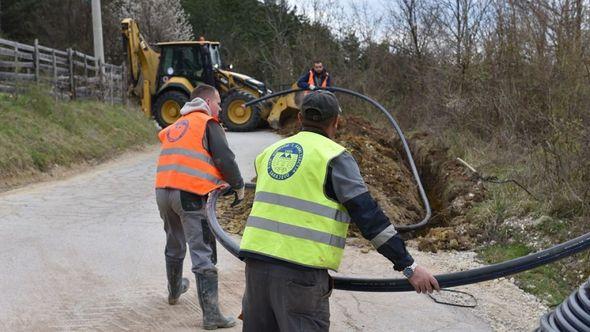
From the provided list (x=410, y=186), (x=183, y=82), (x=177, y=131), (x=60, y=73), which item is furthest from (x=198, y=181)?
(x=183, y=82)

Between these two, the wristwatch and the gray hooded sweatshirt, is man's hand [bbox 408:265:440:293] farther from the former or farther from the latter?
the gray hooded sweatshirt

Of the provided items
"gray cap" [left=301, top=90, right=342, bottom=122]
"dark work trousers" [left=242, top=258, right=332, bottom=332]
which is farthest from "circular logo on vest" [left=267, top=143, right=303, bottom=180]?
"dark work trousers" [left=242, top=258, right=332, bottom=332]

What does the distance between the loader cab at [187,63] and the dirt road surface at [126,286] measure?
11.9m

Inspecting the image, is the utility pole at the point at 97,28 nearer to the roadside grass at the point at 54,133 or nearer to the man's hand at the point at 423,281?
the roadside grass at the point at 54,133

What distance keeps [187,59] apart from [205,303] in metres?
16.6

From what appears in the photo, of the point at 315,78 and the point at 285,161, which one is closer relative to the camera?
the point at 285,161

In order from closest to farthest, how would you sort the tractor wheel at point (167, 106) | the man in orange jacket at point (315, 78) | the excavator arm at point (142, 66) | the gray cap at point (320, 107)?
the gray cap at point (320, 107), the man in orange jacket at point (315, 78), the excavator arm at point (142, 66), the tractor wheel at point (167, 106)

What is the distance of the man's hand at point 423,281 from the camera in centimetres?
314

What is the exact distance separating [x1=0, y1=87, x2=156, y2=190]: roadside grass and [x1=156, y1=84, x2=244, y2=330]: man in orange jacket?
6.92m

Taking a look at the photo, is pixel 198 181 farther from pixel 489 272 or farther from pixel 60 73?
pixel 60 73

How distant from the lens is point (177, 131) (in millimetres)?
5008

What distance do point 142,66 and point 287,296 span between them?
18596mm

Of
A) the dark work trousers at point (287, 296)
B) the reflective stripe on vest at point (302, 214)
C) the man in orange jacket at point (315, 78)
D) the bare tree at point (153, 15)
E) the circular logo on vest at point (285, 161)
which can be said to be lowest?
the dark work trousers at point (287, 296)

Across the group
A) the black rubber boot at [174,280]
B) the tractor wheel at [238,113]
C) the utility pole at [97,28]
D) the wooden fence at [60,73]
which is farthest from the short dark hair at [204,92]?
the utility pole at [97,28]
